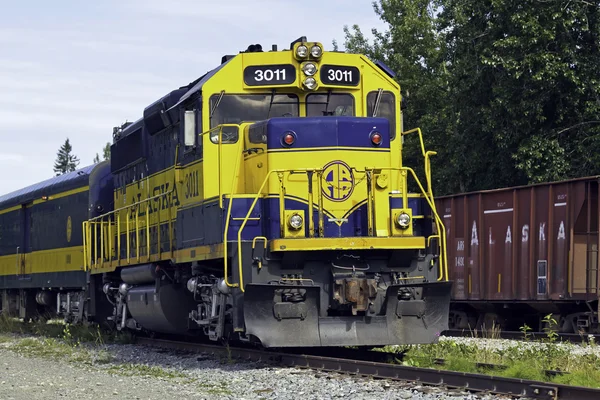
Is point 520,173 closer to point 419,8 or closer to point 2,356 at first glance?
point 2,356


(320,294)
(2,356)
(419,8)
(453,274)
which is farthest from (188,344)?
(419,8)

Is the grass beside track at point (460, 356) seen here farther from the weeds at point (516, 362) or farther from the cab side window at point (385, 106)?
the cab side window at point (385, 106)

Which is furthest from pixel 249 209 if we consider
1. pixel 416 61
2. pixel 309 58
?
pixel 416 61

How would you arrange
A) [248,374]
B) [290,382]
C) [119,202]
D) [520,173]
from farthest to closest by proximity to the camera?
1. [520,173]
2. [119,202]
3. [248,374]
4. [290,382]

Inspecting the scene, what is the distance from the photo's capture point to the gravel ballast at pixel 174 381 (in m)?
9.16

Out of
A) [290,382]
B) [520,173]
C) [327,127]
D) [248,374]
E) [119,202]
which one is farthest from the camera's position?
[520,173]

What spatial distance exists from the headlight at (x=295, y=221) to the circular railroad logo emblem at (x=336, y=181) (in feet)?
1.63

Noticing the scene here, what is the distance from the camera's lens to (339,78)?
40.2ft

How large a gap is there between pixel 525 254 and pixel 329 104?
7.09 meters

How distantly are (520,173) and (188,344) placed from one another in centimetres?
1497

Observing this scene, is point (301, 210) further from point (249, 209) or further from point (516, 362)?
point (516, 362)

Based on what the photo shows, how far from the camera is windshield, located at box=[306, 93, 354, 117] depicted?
40.3 feet

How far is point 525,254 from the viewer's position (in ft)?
58.6

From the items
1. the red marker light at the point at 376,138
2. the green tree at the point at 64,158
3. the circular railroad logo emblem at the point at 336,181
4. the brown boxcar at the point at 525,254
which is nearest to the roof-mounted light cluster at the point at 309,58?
the red marker light at the point at 376,138
